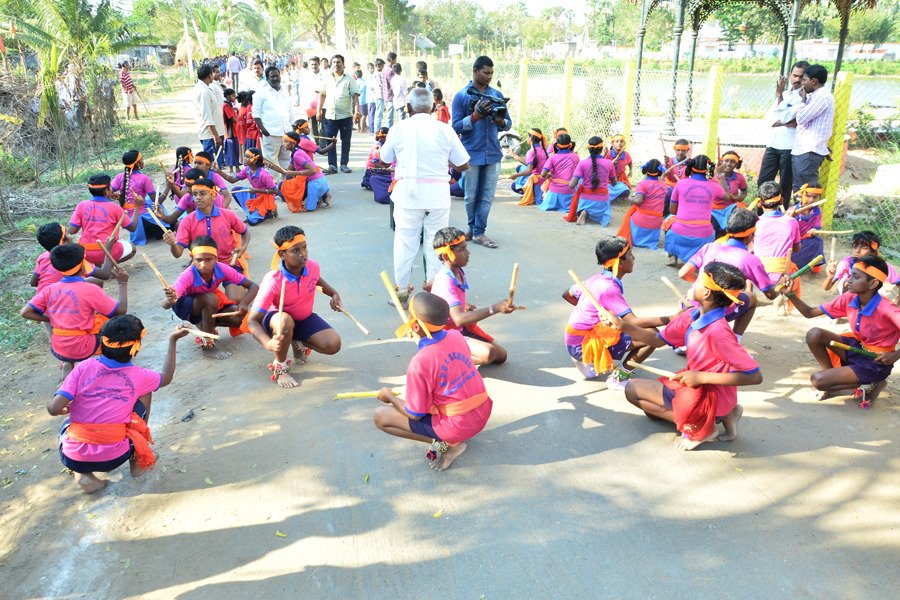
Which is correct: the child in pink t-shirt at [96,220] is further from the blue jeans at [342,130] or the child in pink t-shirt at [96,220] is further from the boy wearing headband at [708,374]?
the blue jeans at [342,130]

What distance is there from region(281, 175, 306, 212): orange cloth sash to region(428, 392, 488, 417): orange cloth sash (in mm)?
6706

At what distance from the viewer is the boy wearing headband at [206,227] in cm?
594

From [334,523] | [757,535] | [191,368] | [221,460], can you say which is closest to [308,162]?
[191,368]

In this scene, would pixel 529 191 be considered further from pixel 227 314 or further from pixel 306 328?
pixel 227 314

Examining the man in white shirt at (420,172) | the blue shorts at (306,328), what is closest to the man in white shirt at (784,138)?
the man in white shirt at (420,172)

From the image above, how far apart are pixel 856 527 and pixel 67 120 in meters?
14.9

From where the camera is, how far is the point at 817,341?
Answer: 4676mm

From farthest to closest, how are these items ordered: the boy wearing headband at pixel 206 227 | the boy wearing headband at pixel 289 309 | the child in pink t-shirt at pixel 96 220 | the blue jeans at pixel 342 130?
the blue jeans at pixel 342 130 < the child in pink t-shirt at pixel 96 220 < the boy wearing headband at pixel 206 227 < the boy wearing headband at pixel 289 309

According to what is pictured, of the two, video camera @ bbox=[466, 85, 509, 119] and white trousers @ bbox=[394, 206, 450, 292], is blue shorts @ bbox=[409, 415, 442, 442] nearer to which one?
white trousers @ bbox=[394, 206, 450, 292]

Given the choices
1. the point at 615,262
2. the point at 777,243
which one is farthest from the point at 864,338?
the point at 615,262

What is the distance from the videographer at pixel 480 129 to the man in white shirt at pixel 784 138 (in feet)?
10.6

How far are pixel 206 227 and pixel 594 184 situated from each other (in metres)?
5.14

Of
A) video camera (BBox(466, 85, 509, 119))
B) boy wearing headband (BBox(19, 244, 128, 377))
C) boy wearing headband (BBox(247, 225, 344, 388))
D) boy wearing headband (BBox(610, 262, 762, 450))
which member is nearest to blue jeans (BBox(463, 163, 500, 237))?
video camera (BBox(466, 85, 509, 119))

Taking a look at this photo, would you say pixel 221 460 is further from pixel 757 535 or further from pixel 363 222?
pixel 363 222
